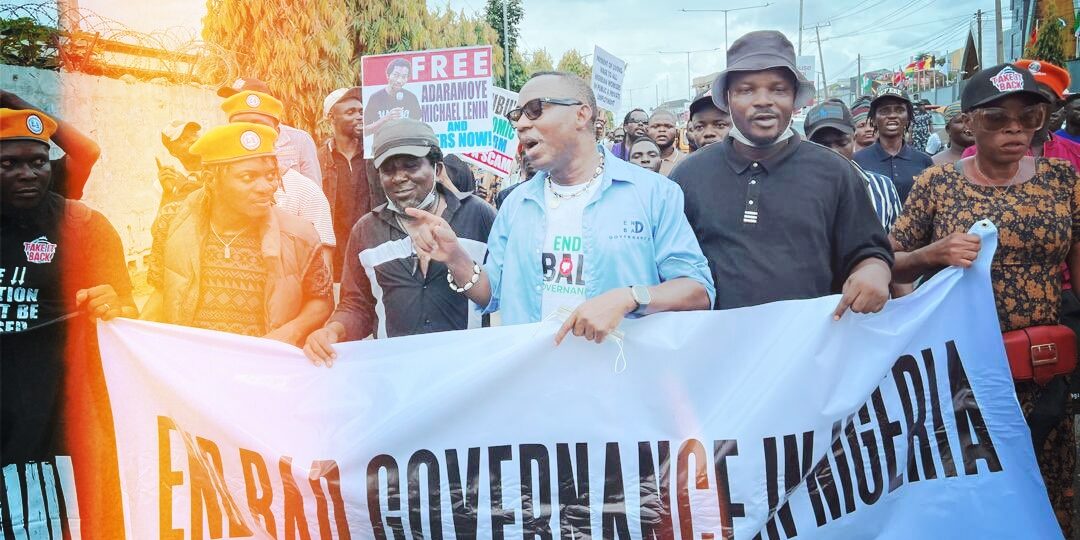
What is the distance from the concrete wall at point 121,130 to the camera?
32.2ft

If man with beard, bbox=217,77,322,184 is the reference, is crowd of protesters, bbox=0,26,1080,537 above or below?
below

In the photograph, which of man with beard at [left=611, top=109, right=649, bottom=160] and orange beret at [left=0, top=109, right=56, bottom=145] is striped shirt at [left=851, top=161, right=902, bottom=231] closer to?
man with beard at [left=611, top=109, right=649, bottom=160]

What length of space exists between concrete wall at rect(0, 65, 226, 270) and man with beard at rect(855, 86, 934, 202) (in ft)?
24.5

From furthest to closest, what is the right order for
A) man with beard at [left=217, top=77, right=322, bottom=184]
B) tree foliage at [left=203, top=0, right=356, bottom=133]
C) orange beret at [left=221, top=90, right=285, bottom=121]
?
tree foliage at [left=203, top=0, right=356, bottom=133] → man with beard at [left=217, top=77, right=322, bottom=184] → orange beret at [left=221, top=90, right=285, bottom=121]

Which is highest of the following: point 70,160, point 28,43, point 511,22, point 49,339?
point 511,22

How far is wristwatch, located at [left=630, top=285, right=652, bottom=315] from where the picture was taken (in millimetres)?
2758

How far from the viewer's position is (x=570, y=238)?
312 cm

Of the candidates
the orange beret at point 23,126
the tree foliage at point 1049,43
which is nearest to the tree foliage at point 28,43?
the orange beret at point 23,126

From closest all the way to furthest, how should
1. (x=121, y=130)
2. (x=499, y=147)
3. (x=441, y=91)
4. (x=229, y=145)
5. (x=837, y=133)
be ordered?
(x=229, y=145) < (x=837, y=133) < (x=441, y=91) < (x=499, y=147) < (x=121, y=130)

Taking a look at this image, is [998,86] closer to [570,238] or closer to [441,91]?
[570,238]

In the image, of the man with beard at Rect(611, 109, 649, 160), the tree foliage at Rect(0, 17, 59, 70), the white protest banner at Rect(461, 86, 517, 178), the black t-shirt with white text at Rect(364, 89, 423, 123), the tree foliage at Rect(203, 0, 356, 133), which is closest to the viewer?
the black t-shirt with white text at Rect(364, 89, 423, 123)

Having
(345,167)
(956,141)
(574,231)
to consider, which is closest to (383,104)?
(345,167)

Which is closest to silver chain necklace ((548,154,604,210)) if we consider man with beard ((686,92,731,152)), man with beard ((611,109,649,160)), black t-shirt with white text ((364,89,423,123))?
man with beard ((686,92,731,152))

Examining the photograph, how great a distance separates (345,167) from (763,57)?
4025 mm
